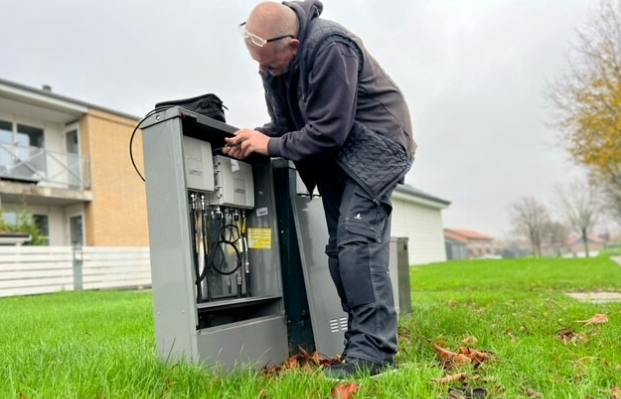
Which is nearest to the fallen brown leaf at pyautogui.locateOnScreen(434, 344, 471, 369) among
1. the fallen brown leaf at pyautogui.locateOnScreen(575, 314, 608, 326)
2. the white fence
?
the fallen brown leaf at pyautogui.locateOnScreen(575, 314, 608, 326)

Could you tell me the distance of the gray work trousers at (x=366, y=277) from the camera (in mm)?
1998

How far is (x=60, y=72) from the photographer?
20.2 m

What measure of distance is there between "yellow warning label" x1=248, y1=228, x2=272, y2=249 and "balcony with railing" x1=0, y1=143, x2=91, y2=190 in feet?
46.7

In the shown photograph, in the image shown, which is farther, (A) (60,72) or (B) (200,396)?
(A) (60,72)

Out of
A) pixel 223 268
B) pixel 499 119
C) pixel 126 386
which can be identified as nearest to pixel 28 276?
pixel 223 268

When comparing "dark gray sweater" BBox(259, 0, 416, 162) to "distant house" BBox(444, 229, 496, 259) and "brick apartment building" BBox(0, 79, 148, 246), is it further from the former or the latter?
"distant house" BBox(444, 229, 496, 259)

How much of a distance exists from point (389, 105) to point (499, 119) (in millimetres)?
23999

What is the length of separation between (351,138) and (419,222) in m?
29.3

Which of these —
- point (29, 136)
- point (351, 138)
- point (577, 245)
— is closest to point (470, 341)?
point (351, 138)

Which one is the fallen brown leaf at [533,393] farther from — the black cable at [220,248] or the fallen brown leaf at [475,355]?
the black cable at [220,248]

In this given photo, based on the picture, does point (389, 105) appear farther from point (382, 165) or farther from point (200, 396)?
point (200, 396)

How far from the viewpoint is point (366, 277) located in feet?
6.67

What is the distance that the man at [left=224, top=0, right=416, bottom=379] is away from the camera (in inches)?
80.0

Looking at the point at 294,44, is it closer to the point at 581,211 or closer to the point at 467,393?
the point at 467,393
